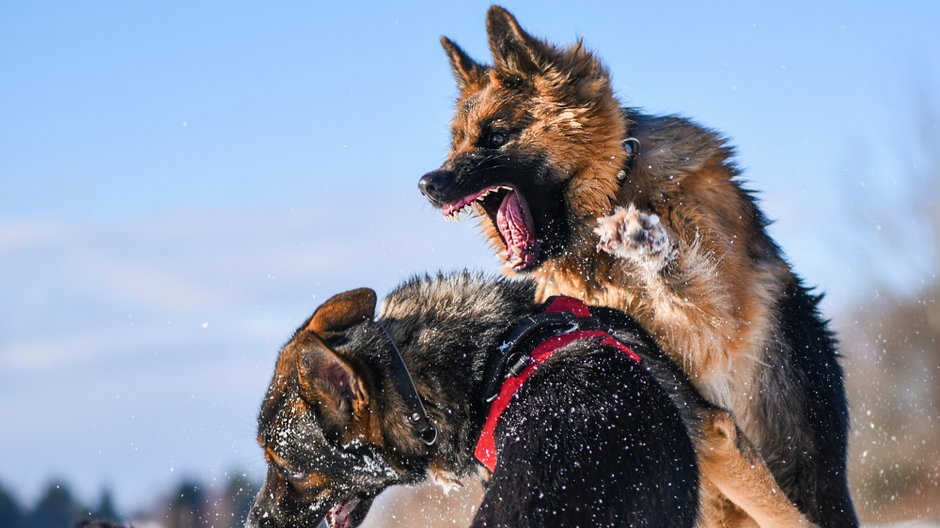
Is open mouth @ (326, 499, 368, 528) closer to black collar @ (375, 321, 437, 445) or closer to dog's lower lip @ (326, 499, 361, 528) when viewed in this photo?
dog's lower lip @ (326, 499, 361, 528)

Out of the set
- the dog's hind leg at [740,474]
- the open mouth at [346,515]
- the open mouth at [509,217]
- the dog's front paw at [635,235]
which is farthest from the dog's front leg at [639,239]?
the open mouth at [346,515]

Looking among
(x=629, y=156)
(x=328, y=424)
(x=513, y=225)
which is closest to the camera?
(x=328, y=424)

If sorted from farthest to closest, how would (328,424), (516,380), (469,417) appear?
(469,417) → (328,424) → (516,380)

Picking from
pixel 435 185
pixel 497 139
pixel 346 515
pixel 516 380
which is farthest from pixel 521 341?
pixel 497 139

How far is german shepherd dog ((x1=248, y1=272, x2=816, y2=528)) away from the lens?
3.12m

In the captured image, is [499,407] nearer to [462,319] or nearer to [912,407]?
[462,319]

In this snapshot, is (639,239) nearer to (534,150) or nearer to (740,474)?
(534,150)

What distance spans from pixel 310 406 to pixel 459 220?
230 cm

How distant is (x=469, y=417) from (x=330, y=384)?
578 millimetres

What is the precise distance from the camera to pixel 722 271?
5133 millimetres

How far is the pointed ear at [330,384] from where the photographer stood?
3477 mm

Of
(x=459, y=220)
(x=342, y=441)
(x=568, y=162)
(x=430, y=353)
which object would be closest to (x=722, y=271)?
(x=568, y=162)

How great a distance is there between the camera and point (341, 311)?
383 cm

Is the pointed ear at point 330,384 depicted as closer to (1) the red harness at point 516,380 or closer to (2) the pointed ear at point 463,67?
(1) the red harness at point 516,380
